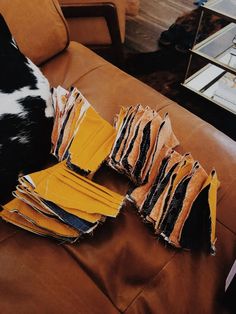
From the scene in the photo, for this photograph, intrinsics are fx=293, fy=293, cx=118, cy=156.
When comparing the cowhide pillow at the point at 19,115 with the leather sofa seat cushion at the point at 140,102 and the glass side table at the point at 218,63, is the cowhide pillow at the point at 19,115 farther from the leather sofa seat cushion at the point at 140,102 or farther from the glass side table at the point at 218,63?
the glass side table at the point at 218,63

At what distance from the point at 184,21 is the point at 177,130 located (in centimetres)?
162

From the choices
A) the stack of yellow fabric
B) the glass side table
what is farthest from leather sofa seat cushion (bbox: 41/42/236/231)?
the glass side table

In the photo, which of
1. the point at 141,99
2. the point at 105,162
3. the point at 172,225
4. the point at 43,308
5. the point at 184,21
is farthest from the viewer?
the point at 184,21

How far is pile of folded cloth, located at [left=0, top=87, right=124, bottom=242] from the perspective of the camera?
0.69m

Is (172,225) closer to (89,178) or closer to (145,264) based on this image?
(145,264)

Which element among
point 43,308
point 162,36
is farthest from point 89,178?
point 162,36

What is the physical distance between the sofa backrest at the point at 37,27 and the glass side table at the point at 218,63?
0.74 metres

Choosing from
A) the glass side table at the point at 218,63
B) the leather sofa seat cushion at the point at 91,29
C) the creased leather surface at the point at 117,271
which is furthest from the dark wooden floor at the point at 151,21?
the creased leather surface at the point at 117,271

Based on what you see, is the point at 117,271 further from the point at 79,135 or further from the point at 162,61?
the point at 162,61

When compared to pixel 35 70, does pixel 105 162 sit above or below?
below

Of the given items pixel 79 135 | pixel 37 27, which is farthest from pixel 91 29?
pixel 79 135

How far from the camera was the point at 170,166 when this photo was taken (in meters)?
0.78

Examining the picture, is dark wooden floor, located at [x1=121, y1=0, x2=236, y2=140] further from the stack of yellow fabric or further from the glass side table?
the stack of yellow fabric

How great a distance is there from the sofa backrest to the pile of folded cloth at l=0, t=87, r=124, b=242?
0.44 meters
